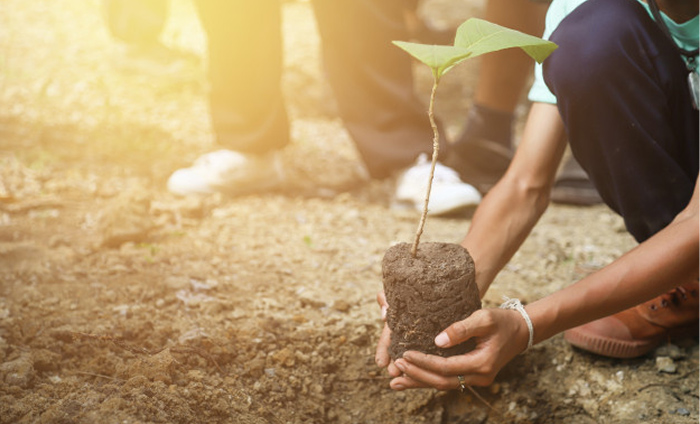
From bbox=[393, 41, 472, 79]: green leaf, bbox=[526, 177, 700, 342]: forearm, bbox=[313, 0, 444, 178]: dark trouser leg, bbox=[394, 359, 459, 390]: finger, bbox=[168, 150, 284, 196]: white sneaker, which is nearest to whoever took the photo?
bbox=[393, 41, 472, 79]: green leaf

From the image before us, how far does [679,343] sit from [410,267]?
2.97 feet

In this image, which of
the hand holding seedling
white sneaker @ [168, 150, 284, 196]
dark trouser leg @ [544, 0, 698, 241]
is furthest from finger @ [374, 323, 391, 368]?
white sneaker @ [168, 150, 284, 196]

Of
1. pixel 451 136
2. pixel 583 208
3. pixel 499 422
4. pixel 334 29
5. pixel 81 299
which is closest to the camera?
pixel 499 422

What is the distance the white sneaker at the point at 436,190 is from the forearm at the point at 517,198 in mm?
813

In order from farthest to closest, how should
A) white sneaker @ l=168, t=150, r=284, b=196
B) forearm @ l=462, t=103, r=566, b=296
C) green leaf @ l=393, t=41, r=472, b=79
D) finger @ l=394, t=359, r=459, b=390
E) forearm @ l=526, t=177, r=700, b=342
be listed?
1. white sneaker @ l=168, t=150, r=284, b=196
2. forearm @ l=462, t=103, r=566, b=296
3. finger @ l=394, t=359, r=459, b=390
4. forearm @ l=526, t=177, r=700, b=342
5. green leaf @ l=393, t=41, r=472, b=79

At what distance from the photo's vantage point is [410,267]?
1.18 meters

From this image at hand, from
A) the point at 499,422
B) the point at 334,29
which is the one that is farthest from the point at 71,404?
the point at 334,29

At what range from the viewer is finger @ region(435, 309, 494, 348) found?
1.12 m

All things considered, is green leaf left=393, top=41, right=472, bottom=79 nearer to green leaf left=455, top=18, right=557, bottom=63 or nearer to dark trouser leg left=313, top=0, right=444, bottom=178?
green leaf left=455, top=18, right=557, bottom=63

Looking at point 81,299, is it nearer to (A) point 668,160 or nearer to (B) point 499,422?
(B) point 499,422

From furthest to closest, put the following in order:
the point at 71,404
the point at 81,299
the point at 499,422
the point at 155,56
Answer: the point at 155,56 → the point at 81,299 → the point at 499,422 → the point at 71,404

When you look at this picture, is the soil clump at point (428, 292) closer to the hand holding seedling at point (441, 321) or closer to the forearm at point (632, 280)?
the hand holding seedling at point (441, 321)

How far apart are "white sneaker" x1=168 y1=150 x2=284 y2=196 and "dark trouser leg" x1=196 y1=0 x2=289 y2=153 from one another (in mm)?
52

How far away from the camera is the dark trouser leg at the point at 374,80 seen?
91.7 inches
